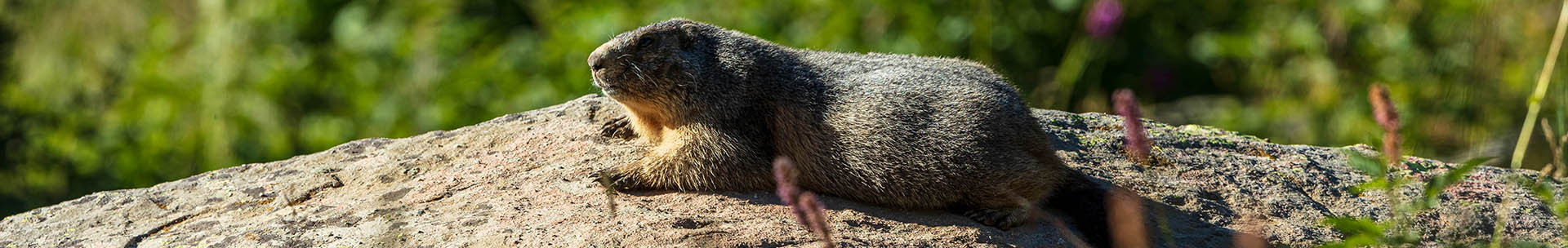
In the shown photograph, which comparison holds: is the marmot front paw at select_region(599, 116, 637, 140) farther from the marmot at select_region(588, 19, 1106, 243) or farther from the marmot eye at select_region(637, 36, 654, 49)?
the marmot eye at select_region(637, 36, 654, 49)

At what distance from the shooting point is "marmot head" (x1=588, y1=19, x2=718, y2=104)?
4.70 metres

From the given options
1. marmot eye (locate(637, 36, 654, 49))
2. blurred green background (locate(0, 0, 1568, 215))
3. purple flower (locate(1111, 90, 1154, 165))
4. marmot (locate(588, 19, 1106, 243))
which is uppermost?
blurred green background (locate(0, 0, 1568, 215))

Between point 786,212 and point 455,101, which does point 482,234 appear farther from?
point 455,101

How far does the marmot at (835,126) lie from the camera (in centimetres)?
462

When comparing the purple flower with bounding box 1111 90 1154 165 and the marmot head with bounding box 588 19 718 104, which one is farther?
the marmot head with bounding box 588 19 718 104

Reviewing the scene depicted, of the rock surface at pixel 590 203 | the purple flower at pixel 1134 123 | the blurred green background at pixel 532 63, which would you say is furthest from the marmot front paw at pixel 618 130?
the blurred green background at pixel 532 63

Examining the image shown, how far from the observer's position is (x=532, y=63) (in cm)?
849

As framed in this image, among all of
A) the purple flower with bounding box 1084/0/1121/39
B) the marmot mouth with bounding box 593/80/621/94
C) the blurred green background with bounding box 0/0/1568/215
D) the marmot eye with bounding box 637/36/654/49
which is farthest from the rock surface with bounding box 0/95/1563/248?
the blurred green background with bounding box 0/0/1568/215

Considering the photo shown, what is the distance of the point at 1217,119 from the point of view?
9.31m

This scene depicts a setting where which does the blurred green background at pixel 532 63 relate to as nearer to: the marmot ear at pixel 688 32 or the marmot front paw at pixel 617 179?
the marmot ear at pixel 688 32

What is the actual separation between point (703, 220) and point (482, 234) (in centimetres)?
69

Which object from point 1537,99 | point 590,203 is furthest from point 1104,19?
point 590,203

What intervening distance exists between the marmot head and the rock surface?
10.6 inches

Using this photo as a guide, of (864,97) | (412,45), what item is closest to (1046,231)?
(864,97)
